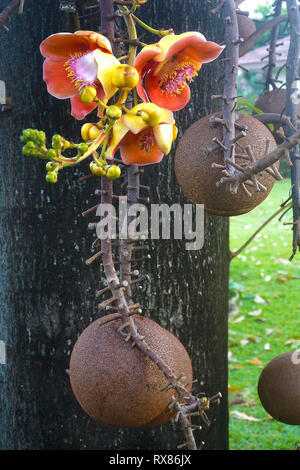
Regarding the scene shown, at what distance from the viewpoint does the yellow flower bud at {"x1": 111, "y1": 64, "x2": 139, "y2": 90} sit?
0.49 m

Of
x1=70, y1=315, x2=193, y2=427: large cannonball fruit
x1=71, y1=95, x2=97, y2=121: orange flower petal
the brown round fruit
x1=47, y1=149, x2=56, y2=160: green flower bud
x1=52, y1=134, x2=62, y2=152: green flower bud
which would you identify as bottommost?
the brown round fruit

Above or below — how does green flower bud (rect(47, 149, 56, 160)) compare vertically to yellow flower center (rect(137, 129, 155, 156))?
below

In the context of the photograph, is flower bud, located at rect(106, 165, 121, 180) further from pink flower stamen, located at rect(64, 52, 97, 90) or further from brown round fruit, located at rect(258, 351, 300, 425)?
brown round fruit, located at rect(258, 351, 300, 425)

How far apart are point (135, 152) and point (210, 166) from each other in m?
0.15

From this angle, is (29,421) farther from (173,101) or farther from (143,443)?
(173,101)

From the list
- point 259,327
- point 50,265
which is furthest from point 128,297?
point 259,327

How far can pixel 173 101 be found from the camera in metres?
0.60

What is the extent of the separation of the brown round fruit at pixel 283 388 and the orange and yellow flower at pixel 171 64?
1.82 feet

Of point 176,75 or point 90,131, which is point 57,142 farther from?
point 176,75

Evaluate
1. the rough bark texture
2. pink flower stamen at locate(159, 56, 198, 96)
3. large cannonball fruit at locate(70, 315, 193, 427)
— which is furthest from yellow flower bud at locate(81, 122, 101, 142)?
the rough bark texture

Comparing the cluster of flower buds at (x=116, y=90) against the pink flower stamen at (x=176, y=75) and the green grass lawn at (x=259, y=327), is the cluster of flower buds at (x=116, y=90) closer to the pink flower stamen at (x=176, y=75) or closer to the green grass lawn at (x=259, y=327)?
the pink flower stamen at (x=176, y=75)

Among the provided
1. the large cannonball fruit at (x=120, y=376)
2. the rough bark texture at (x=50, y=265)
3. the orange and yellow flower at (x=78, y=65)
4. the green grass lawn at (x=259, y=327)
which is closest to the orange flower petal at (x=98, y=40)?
the orange and yellow flower at (x=78, y=65)

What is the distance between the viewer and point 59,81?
1.98 feet

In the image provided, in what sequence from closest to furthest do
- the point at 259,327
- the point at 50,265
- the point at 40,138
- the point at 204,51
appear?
1. the point at 40,138
2. the point at 204,51
3. the point at 50,265
4. the point at 259,327
